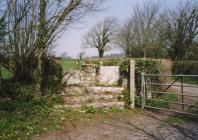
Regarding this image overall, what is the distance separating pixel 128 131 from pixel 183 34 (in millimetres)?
34415

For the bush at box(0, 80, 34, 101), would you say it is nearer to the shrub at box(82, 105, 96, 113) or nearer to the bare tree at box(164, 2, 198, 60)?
the shrub at box(82, 105, 96, 113)

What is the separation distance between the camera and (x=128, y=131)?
7.98m

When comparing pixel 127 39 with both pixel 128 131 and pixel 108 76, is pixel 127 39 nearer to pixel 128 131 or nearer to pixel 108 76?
pixel 108 76

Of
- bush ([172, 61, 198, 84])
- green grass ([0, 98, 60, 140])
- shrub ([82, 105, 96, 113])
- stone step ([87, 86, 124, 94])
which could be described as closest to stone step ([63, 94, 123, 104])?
stone step ([87, 86, 124, 94])

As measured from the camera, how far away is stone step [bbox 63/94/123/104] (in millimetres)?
11170

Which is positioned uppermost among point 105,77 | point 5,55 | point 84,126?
point 5,55

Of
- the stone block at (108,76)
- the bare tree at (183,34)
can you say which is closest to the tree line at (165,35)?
the bare tree at (183,34)

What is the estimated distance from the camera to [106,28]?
59719mm

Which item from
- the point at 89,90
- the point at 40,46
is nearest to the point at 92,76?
the point at 89,90

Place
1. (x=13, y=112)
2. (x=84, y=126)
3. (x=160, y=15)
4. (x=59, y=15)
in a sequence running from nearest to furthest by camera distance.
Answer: (x=84, y=126), (x=13, y=112), (x=59, y=15), (x=160, y=15)

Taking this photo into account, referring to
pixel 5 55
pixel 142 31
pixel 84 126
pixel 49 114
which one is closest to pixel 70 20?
pixel 5 55

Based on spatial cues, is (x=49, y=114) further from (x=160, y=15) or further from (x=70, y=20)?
(x=160, y=15)

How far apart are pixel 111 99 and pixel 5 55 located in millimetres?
4575

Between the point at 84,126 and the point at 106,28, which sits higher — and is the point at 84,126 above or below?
below
